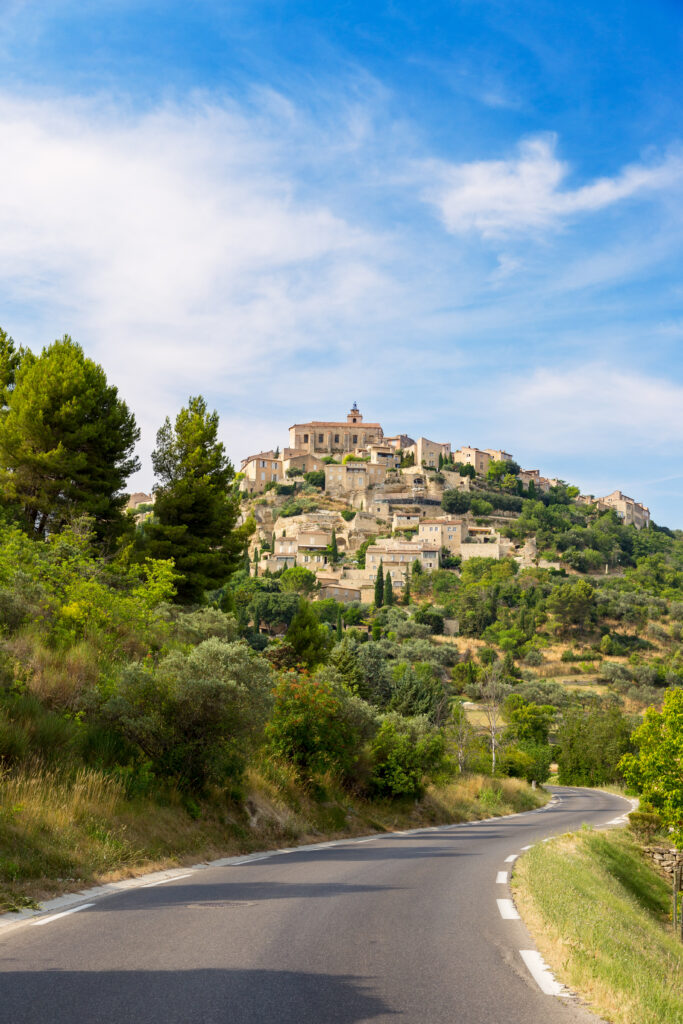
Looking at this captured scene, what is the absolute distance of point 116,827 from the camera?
38.2 ft

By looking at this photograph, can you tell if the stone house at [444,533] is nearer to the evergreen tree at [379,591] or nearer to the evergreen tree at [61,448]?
the evergreen tree at [379,591]

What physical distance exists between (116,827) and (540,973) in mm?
6972

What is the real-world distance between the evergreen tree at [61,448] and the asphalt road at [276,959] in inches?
880

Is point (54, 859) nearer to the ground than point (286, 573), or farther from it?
nearer to the ground

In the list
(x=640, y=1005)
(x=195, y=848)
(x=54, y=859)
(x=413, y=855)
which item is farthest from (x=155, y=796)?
(x=640, y=1005)

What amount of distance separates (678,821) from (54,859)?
26.5m

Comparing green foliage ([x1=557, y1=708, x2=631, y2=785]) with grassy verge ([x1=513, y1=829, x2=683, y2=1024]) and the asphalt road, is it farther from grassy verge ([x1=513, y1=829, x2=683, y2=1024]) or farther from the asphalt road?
the asphalt road

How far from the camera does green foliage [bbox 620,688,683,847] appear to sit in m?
30.2

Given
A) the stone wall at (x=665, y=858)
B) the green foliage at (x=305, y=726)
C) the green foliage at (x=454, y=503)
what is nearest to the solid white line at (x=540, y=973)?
the green foliage at (x=305, y=726)

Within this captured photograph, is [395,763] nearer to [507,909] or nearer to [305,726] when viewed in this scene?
[305,726]

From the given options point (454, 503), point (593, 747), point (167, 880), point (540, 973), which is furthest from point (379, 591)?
point (540, 973)

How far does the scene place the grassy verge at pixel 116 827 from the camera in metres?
9.27

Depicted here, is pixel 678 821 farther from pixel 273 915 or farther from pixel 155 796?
pixel 273 915

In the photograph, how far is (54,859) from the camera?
31.4ft
